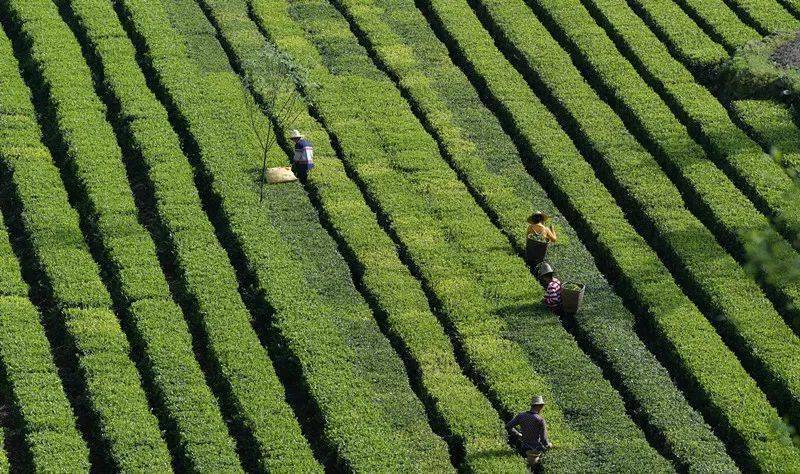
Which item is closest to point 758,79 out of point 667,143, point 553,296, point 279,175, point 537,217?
point 667,143

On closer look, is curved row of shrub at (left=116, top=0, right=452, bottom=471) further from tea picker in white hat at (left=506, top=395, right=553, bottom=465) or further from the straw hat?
the straw hat

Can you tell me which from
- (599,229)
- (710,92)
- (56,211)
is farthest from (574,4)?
(56,211)

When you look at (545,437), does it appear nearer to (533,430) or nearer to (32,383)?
(533,430)

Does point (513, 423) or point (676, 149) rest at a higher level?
point (676, 149)

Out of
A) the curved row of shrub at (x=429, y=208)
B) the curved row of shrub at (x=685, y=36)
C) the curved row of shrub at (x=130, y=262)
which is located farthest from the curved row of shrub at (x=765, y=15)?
the curved row of shrub at (x=130, y=262)

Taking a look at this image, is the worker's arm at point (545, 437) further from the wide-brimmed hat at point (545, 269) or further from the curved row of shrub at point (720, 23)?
the curved row of shrub at point (720, 23)
